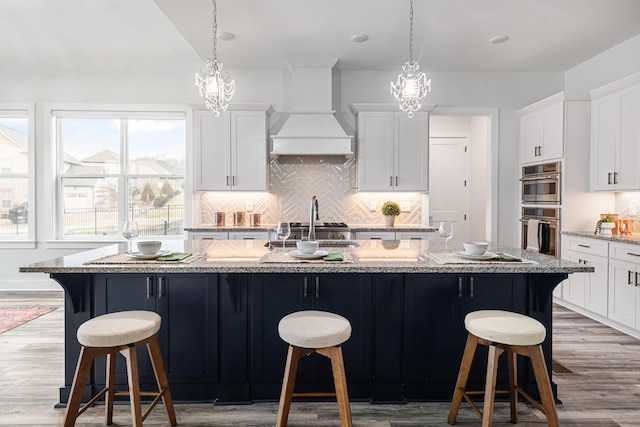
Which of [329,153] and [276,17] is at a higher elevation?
[276,17]

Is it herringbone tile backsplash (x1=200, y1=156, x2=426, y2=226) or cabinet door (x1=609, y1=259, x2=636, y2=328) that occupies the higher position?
herringbone tile backsplash (x1=200, y1=156, x2=426, y2=226)

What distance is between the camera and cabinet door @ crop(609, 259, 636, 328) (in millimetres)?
3461

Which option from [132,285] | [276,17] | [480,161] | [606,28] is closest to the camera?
[132,285]

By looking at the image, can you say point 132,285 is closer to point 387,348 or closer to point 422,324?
point 387,348

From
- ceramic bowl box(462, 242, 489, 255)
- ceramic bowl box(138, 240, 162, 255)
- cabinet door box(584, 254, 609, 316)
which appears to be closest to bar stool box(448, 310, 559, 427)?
ceramic bowl box(462, 242, 489, 255)

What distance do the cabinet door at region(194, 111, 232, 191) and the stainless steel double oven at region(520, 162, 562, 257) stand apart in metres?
3.85

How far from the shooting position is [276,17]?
365cm

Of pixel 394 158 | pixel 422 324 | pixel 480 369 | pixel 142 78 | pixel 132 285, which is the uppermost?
pixel 142 78

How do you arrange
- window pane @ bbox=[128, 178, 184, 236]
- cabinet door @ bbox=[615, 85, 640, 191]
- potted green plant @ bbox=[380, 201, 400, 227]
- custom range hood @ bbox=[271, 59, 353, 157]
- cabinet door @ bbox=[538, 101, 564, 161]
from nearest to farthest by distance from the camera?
1. cabinet door @ bbox=[615, 85, 640, 191]
2. cabinet door @ bbox=[538, 101, 564, 161]
3. custom range hood @ bbox=[271, 59, 353, 157]
4. potted green plant @ bbox=[380, 201, 400, 227]
5. window pane @ bbox=[128, 178, 184, 236]

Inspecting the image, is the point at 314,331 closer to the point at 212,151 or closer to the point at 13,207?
the point at 212,151

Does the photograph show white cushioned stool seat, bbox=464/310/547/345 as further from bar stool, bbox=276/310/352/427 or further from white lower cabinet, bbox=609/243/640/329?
white lower cabinet, bbox=609/243/640/329

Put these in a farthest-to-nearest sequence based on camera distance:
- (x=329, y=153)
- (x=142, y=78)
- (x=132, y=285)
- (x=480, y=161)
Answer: (x=480, y=161), (x=142, y=78), (x=329, y=153), (x=132, y=285)

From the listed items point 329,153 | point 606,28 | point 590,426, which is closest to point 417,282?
point 590,426

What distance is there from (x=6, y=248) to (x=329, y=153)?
15.0ft
